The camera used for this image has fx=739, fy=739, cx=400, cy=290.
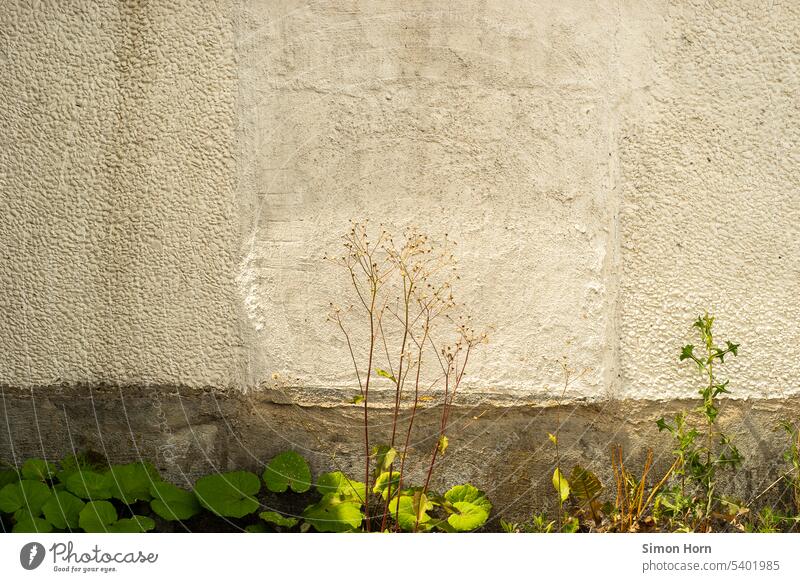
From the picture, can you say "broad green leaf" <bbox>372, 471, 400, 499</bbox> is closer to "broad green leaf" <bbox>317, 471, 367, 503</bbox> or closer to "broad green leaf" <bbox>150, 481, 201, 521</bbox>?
"broad green leaf" <bbox>317, 471, 367, 503</bbox>

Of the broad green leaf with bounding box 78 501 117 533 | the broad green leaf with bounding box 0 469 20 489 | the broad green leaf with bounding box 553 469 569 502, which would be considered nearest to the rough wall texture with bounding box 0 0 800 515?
the broad green leaf with bounding box 553 469 569 502

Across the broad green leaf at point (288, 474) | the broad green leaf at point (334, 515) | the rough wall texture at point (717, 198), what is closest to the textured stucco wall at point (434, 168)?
the rough wall texture at point (717, 198)

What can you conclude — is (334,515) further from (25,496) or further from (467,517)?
(25,496)

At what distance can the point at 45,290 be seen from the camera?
7.88 ft

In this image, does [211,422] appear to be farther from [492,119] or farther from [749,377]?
[749,377]

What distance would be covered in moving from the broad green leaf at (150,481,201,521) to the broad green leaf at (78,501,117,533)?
12cm

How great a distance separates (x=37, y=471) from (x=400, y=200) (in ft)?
4.76

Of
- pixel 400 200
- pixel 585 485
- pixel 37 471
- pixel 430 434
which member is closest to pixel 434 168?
pixel 400 200

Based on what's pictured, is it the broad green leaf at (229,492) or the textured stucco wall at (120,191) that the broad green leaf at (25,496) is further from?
the broad green leaf at (229,492)

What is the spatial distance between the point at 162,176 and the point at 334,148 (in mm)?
562

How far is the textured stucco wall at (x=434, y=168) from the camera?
233cm

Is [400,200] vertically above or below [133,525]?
above

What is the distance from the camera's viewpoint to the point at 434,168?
235 centimetres
